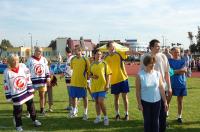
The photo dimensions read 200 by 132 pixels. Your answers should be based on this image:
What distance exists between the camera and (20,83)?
376 inches

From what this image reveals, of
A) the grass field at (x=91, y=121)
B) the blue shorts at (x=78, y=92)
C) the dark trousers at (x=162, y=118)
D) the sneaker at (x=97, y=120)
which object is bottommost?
the grass field at (x=91, y=121)

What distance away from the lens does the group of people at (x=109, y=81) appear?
7598 mm

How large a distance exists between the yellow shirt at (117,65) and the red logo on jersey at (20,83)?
244 centimetres

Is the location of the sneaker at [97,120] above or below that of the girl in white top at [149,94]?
below

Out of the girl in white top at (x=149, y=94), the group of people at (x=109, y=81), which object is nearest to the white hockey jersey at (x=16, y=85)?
the group of people at (x=109, y=81)

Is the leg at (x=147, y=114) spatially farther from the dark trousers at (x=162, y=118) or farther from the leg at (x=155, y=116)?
the dark trousers at (x=162, y=118)

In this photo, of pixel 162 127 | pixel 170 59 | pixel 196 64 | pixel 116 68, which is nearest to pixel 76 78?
pixel 116 68

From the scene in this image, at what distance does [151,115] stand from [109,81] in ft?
9.56

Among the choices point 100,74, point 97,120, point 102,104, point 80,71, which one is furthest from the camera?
point 80,71

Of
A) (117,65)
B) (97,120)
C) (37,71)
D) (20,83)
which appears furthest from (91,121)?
(20,83)

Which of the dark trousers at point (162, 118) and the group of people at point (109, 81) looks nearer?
the group of people at point (109, 81)

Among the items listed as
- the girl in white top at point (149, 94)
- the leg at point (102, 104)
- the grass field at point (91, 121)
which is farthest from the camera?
the leg at point (102, 104)

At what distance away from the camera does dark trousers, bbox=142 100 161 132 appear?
299 inches

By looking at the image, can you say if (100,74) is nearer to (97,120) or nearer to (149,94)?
(97,120)
